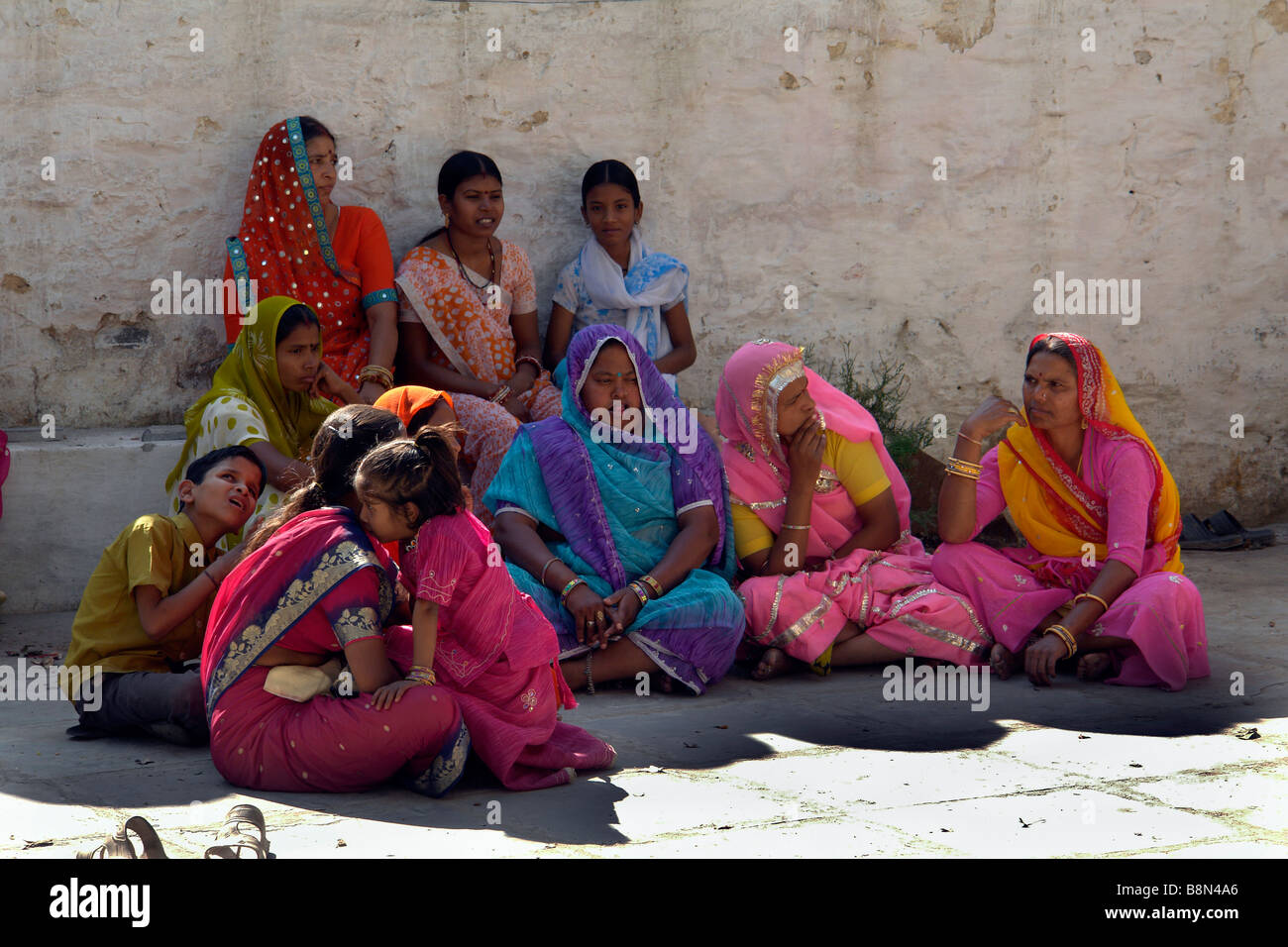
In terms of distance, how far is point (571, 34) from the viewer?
638 cm

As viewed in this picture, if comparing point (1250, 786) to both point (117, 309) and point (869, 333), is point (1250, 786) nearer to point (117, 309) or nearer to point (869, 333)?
point (869, 333)

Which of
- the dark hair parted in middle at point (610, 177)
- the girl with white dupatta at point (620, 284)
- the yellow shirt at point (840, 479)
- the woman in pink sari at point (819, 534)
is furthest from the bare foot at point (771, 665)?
the dark hair parted in middle at point (610, 177)

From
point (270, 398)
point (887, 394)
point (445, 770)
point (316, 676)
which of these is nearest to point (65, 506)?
point (270, 398)

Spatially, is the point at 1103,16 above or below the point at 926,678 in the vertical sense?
above

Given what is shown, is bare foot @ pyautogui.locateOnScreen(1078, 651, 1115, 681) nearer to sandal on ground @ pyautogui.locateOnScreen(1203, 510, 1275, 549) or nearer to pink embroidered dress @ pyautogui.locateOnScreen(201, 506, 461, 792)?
pink embroidered dress @ pyautogui.locateOnScreen(201, 506, 461, 792)

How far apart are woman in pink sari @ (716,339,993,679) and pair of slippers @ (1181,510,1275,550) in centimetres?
252

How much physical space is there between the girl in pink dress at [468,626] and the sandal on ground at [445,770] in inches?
4.5

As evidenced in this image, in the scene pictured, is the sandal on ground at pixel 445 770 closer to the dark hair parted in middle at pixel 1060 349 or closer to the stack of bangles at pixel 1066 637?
the stack of bangles at pixel 1066 637

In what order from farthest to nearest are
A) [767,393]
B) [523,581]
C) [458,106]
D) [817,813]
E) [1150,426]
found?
[1150,426] < [458,106] < [767,393] < [523,581] < [817,813]

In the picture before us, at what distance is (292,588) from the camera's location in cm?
317

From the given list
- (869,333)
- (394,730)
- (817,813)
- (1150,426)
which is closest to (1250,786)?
(817,813)

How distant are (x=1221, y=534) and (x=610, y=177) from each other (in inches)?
144

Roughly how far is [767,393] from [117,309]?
2.91 m

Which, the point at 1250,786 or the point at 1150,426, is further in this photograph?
the point at 1150,426
